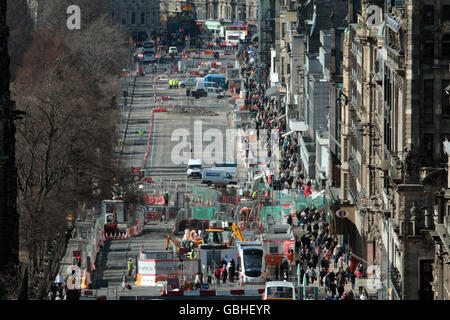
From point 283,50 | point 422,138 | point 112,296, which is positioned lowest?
point 112,296

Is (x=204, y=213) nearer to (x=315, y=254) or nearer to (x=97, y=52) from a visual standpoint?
(x=315, y=254)

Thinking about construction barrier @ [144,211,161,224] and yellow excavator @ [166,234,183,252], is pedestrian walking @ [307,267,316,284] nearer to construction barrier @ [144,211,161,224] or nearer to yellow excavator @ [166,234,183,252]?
yellow excavator @ [166,234,183,252]

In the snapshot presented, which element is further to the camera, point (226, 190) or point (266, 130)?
point (266, 130)

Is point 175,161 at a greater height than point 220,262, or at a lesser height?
greater

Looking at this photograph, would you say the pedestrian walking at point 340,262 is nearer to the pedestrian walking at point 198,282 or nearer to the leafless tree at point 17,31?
the pedestrian walking at point 198,282

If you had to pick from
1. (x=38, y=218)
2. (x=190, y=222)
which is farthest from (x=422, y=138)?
(x=190, y=222)

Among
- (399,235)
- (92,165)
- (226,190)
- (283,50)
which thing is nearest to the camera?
(399,235)

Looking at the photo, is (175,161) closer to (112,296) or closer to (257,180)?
(257,180)
